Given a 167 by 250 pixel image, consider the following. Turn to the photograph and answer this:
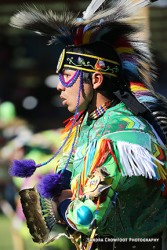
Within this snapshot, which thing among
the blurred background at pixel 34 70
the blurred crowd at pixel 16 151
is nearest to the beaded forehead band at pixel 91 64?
the blurred crowd at pixel 16 151

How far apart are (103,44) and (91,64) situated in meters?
0.12

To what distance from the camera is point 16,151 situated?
350 inches

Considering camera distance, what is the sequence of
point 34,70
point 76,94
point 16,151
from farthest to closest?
1. point 34,70
2. point 16,151
3. point 76,94

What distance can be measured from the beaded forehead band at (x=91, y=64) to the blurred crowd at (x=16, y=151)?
9.43ft

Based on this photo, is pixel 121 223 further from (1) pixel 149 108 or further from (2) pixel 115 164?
(1) pixel 149 108

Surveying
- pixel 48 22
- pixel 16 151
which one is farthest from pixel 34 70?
pixel 48 22

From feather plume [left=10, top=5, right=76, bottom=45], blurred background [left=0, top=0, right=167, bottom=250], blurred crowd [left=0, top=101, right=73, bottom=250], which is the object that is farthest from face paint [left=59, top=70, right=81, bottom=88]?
blurred background [left=0, top=0, right=167, bottom=250]

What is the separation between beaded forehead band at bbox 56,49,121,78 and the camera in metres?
3.50

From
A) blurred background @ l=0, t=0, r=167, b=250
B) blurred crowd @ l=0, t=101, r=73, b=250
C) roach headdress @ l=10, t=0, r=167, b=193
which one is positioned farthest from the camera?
blurred background @ l=0, t=0, r=167, b=250

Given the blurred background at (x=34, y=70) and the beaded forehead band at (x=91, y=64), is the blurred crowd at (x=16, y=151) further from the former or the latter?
the beaded forehead band at (x=91, y=64)

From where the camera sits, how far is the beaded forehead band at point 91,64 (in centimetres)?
350

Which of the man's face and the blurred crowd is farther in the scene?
the blurred crowd

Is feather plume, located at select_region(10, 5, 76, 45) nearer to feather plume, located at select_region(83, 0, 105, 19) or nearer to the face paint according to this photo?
feather plume, located at select_region(83, 0, 105, 19)

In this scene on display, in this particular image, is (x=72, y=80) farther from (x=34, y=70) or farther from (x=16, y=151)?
(x=34, y=70)
